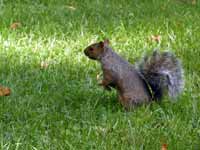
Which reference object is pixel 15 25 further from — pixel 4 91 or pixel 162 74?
pixel 162 74

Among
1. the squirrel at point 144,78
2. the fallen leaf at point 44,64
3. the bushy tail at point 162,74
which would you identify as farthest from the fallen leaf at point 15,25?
the bushy tail at point 162,74

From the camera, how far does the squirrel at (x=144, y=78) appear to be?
423 centimetres

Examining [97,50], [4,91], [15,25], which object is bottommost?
[4,91]

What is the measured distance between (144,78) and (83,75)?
820mm

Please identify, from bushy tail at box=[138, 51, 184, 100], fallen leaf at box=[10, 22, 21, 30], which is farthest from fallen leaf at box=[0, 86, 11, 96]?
fallen leaf at box=[10, 22, 21, 30]

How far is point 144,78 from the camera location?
4.30 meters

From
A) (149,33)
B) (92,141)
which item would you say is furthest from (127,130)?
(149,33)

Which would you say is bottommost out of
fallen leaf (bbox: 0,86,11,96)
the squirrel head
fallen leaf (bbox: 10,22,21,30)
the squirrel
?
fallen leaf (bbox: 0,86,11,96)

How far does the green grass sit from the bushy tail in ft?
0.40

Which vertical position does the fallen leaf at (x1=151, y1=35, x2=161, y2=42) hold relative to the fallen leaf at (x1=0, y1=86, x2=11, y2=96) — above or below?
above

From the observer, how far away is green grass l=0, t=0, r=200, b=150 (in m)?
3.76

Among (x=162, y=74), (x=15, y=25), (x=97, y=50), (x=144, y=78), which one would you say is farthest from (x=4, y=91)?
(x=15, y=25)

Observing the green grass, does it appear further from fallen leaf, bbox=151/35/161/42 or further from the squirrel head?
the squirrel head

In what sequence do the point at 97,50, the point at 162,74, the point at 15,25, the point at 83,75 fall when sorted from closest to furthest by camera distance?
1. the point at 162,74
2. the point at 97,50
3. the point at 83,75
4. the point at 15,25
